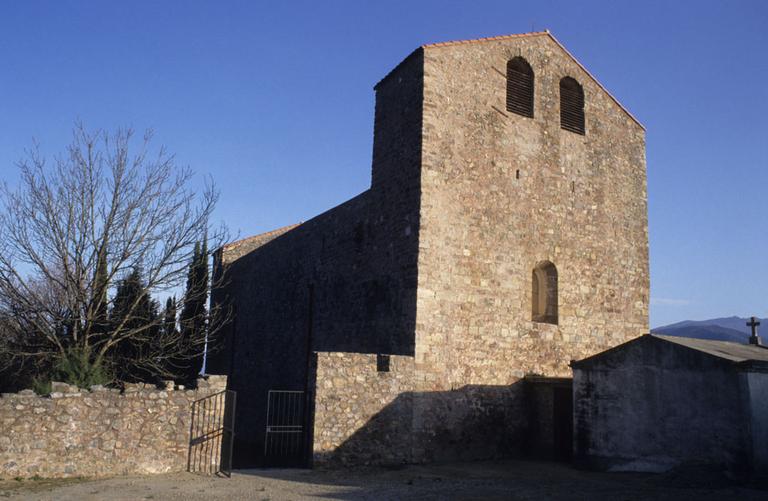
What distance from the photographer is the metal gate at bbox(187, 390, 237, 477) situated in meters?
11.5

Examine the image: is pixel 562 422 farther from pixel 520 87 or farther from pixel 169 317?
pixel 169 317

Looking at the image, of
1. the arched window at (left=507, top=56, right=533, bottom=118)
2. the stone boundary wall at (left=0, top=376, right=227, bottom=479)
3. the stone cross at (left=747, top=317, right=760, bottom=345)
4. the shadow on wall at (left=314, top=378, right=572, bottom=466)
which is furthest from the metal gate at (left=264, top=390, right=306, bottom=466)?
the stone cross at (left=747, top=317, right=760, bottom=345)

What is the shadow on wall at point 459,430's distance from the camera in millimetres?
12742

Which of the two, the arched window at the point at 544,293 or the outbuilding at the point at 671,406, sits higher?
the arched window at the point at 544,293

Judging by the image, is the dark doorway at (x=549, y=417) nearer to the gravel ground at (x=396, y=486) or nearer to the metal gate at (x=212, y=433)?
the gravel ground at (x=396, y=486)

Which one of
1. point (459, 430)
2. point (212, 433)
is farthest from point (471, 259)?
point (212, 433)

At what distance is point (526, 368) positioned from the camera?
1495 cm

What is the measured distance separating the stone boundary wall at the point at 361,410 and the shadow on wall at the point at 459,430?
0.02 m

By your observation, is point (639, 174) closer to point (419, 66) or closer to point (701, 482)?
point (419, 66)

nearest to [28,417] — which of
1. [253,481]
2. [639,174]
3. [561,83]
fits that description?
[253,481]

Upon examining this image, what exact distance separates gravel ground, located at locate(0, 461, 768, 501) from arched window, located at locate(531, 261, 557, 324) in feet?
14.5

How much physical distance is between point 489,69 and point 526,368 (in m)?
7.59

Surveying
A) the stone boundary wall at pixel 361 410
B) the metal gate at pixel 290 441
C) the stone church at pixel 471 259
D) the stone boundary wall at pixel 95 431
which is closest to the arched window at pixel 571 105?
the stone church at pixel 471 259

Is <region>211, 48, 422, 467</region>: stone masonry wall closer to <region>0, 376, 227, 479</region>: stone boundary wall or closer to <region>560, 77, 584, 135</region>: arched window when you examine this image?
<region>560, 77, 584, 135</region>: arched window
